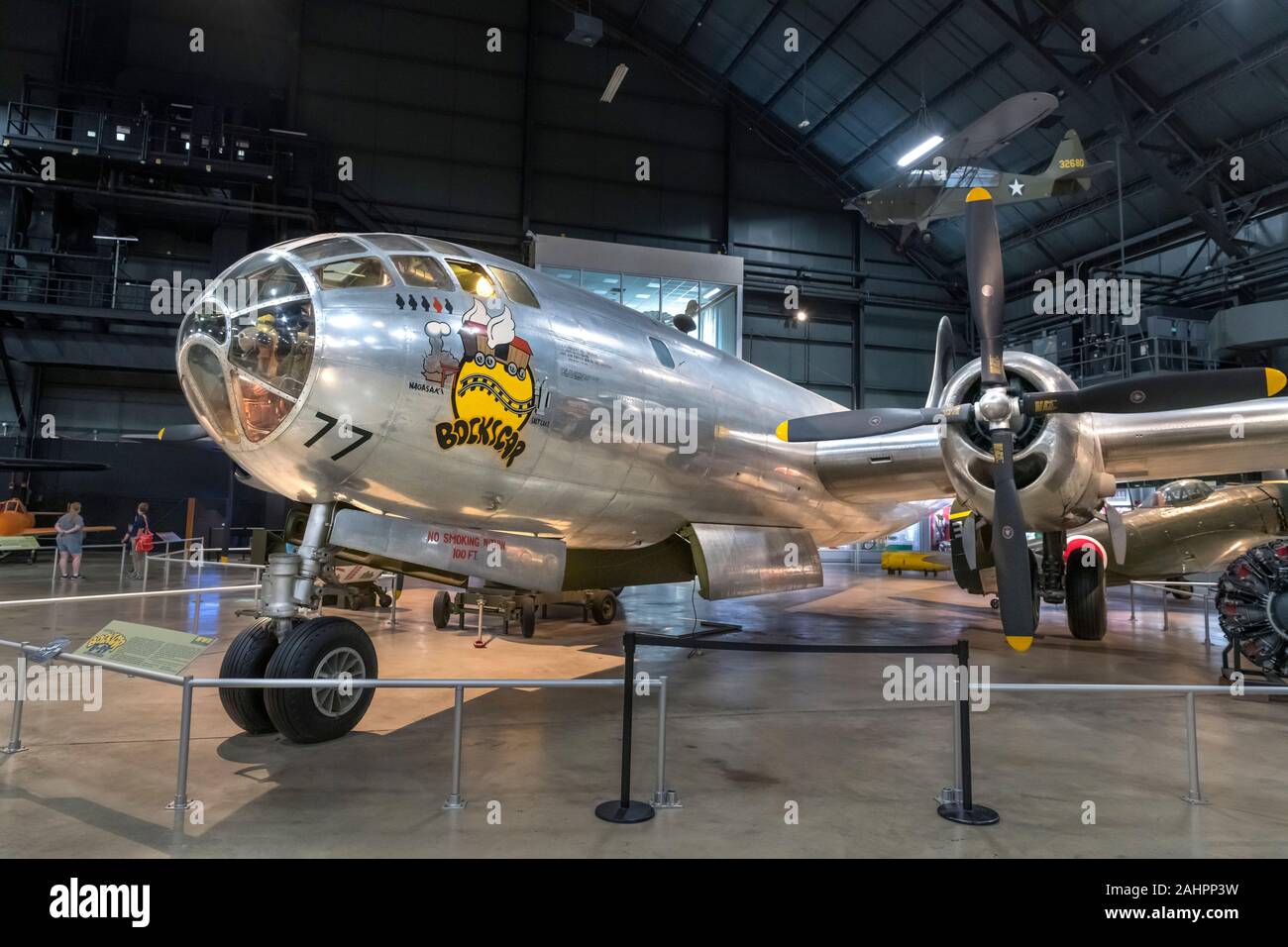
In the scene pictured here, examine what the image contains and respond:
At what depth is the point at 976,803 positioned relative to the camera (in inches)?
176

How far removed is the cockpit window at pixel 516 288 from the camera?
6.18 metres

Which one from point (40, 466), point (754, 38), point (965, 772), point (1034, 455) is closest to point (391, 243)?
point (965, 772)

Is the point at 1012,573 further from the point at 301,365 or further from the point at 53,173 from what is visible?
the point at 53,173

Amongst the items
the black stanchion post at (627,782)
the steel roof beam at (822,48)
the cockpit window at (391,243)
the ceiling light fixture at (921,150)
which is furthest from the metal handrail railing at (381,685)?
the steel roof beam at (822,48)

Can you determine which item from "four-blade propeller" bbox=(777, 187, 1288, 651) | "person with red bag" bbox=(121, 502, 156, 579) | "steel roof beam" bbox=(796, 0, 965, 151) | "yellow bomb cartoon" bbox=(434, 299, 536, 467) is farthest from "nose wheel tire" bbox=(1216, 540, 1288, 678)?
"steel roof beam" bbox=(796, 0, 965, 151)

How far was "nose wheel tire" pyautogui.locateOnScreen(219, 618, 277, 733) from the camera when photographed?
17.2 ft

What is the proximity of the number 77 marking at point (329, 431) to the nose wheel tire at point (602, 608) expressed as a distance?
7.83 m

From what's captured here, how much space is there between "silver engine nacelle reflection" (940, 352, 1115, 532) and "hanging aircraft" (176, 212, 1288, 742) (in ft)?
0.08

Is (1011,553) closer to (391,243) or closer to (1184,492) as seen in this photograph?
(391,243)

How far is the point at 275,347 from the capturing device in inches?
191

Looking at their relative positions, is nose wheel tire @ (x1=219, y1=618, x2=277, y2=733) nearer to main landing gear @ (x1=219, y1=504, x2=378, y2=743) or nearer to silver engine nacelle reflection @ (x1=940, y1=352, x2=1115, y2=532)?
main landing gear @ (x1=219, y1=504, x2=378, y2=743)

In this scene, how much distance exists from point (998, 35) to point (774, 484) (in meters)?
19.4
